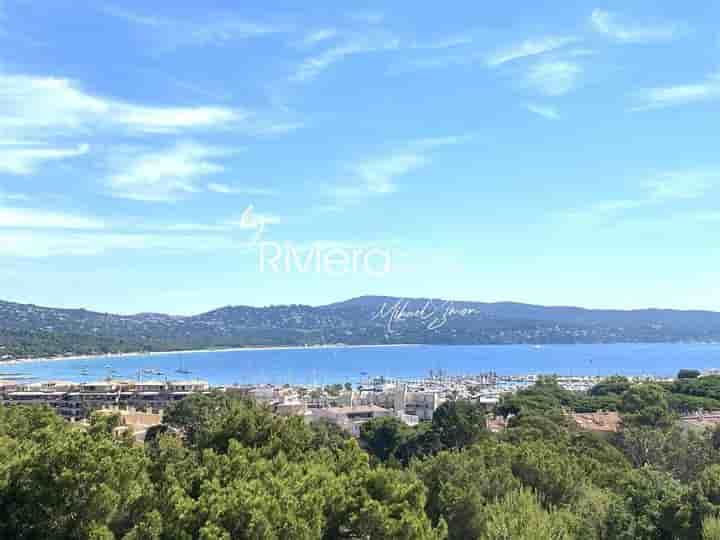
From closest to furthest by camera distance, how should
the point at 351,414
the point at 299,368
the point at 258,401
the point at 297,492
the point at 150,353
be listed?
the point at 297,492
the point at 351,414
the point at 258,401
the point at 299,368
the point at 150,353

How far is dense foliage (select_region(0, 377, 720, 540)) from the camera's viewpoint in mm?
9352

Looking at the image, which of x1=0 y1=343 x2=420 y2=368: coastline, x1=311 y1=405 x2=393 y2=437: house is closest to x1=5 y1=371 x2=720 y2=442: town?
x1=311 y1=405 x2=393 y2=437: house

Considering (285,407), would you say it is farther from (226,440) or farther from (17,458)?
(17,458)

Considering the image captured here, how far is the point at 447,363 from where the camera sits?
139 meters

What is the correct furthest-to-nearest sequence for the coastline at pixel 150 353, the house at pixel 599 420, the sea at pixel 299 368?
1. the coastline at pixel 150 353
2. the sea at pixel 299 368
3. the house at pixel 599 420

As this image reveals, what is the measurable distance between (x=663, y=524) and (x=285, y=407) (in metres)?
32.8

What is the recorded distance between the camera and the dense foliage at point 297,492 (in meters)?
9.35

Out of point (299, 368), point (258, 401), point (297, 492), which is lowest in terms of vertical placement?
point (299, 368)

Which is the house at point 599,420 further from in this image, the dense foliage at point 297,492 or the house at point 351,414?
the dense foliage at point 297,492

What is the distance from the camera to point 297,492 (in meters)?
10.8

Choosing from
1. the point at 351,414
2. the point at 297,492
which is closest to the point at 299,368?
the point at 351,414

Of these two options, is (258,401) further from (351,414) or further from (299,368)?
(299,368)

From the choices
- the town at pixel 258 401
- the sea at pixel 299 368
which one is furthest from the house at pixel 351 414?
the sea at pixel 299 368

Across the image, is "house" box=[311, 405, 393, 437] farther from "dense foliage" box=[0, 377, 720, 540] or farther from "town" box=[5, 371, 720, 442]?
"dense foliage" box=[0, 377, 720, 540]
